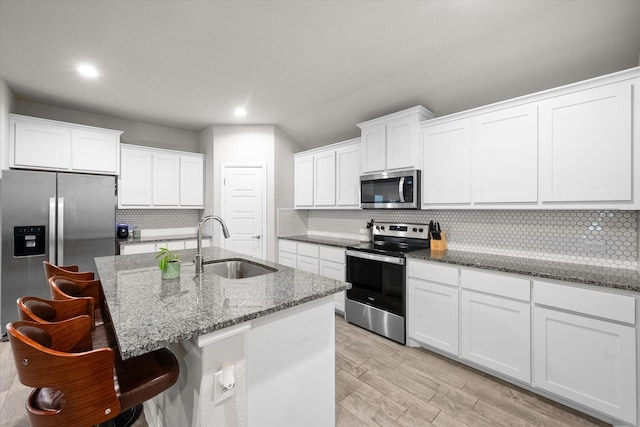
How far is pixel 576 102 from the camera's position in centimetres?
208

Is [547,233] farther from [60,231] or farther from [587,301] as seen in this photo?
[60,231]

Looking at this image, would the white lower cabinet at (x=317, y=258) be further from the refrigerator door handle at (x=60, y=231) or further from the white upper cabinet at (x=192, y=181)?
the refrigerator door handle at (x=60, y=231)

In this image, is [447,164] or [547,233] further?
[447,164]

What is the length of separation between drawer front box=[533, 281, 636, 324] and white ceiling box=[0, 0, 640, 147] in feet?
5.98

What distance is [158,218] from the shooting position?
4.57 m

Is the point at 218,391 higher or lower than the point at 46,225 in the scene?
lower

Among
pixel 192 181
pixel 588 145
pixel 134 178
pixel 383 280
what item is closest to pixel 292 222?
pixel 192 181

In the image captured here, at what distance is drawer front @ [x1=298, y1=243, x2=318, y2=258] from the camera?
3.88 m

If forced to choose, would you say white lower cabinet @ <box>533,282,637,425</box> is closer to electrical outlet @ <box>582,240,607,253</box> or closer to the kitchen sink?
electrical outlet @ <box>582,240,607,253</box>

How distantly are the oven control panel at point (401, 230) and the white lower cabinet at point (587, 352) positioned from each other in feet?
4.39

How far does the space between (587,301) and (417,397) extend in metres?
1.30

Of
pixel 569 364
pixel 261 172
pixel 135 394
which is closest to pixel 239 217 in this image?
pixel 261 172

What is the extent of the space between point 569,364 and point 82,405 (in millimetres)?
2688

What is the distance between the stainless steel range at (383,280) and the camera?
2.81m
